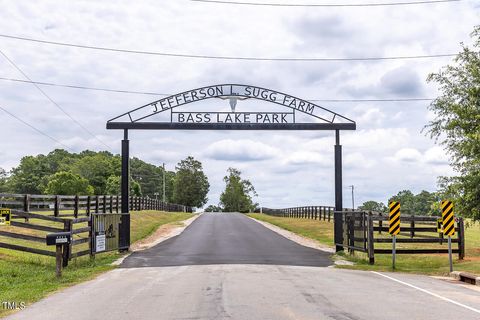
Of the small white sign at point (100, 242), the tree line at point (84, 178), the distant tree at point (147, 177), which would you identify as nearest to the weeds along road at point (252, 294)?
the small white sign at point (100, 242)

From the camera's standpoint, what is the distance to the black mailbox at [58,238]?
1507 centimetres

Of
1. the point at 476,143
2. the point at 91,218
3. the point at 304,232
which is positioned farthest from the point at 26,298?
the point at 304,232

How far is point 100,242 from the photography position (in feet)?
66.9

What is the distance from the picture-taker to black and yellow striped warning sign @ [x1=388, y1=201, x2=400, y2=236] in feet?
64.8

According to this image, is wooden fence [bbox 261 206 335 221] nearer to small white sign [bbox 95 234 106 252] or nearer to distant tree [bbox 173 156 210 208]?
small white sign [bbox 95 234 106 252]

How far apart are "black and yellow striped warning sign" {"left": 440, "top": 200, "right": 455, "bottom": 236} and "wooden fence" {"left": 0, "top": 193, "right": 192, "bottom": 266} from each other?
1193 cm

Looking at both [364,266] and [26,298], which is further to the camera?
[364,266]

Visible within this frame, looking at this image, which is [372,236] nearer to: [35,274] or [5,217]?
[35,274]

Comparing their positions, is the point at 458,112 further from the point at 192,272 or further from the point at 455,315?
the point at 455,315

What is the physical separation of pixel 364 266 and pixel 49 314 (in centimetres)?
1227

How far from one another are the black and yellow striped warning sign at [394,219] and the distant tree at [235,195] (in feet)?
464

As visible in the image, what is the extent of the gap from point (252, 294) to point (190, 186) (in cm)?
14631

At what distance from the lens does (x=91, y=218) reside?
1942 centimetres

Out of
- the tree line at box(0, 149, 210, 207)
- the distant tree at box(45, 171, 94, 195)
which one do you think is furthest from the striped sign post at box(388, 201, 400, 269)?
the distant tree at box(45, 171, 94, 195)
